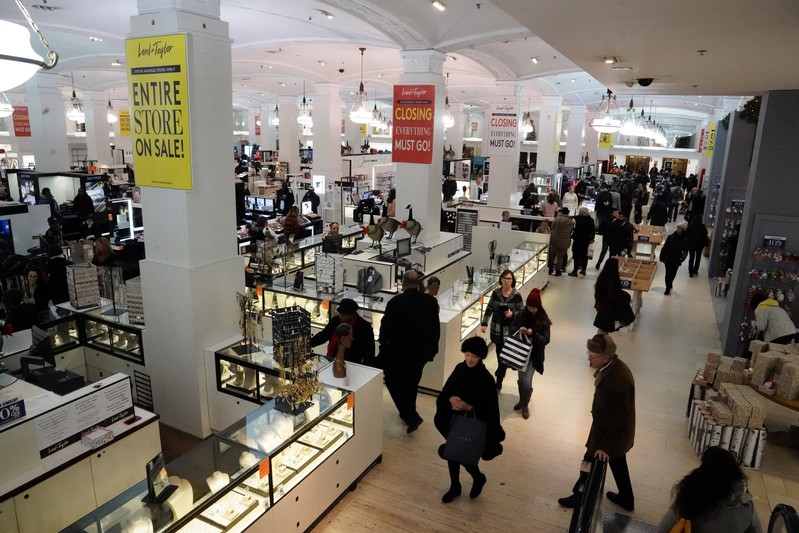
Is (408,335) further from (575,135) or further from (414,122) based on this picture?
(575,135)

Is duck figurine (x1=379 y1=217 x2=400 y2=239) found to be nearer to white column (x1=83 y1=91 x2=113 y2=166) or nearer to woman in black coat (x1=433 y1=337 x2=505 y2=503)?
woman in black coat (x1=433 y1=337 x2=505 y2=503)

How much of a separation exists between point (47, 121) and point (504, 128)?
40.3 feet

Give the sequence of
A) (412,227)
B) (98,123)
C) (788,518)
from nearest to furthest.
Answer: (788,518), (412,227), (98,123)

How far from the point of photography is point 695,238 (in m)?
11.8

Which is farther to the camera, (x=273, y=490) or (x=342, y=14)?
(x=342, y=14)

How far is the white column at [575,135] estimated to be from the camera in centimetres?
2314

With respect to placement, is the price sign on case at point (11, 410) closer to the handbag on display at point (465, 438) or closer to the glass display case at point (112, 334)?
the glass display case at point (112, 334)

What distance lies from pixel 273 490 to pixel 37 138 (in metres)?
15.6

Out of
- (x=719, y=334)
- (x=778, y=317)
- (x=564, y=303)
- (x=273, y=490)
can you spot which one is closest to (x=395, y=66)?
(x=564, y=303)

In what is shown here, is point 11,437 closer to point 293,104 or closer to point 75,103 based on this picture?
point 75,103

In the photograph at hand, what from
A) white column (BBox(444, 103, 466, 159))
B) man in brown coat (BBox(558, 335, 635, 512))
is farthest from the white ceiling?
white column (BBox(444, 103, 466, 159))

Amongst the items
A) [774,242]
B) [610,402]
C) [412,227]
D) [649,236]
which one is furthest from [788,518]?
[649,236]

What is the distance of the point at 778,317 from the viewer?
653 cm

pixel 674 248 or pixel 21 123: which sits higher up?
pixel 21 123
